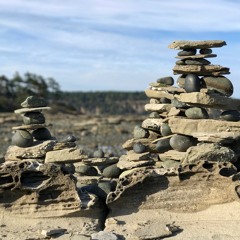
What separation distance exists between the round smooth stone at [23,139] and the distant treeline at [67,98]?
281 inches

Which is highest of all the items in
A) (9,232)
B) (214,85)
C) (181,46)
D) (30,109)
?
(181,46)

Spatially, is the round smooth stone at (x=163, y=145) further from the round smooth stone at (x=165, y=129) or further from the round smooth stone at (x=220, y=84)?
the round smooth stone at (x=220, y=84)

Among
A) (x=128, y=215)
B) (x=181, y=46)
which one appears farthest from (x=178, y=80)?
(x=128, y=215)

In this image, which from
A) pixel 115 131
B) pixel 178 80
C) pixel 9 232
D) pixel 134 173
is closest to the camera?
pixel 9 232

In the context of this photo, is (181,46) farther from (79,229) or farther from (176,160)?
(79,229)

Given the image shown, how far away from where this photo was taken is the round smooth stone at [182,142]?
9.10 meters

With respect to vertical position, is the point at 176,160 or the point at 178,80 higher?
the point at 178,80

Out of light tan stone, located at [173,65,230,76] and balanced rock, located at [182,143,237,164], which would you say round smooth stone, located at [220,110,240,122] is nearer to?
light tan stone, located at [173,65,230,76]

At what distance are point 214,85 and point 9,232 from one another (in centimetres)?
427

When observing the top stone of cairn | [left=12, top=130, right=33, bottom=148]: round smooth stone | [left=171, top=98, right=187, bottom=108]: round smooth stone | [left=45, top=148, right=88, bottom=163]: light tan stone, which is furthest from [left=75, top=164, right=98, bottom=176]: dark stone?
the top stone of cairn

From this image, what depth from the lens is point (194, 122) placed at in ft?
29.5

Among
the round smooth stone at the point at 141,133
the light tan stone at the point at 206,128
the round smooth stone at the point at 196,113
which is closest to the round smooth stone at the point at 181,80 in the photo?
the round smooth stone at the point at 196,113

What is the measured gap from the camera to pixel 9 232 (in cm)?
737

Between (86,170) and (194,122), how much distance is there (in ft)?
7.80
